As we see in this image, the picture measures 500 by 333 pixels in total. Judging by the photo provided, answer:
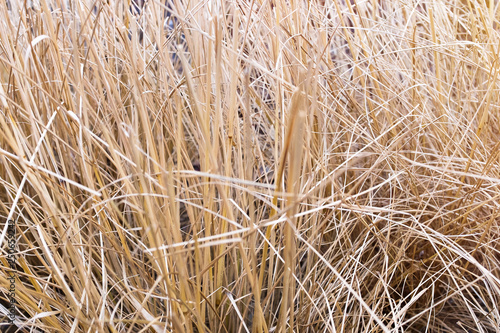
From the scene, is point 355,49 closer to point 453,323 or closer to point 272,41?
point 272,41

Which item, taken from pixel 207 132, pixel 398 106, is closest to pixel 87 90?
pixel 207 132

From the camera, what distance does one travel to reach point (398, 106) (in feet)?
2.67

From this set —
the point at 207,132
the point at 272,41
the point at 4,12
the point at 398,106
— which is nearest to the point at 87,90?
the point at 4,12

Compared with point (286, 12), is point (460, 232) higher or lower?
lower

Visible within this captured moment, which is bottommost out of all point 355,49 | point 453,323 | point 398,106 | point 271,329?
point 453,323

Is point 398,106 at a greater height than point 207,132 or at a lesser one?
lesser

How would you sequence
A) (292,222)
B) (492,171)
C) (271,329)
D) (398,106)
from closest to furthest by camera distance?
1. (292,222)
2. (271,329)
3. (492,171)
4. (398,106)

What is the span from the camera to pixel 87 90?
766 millimetres

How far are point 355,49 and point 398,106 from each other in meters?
0.14

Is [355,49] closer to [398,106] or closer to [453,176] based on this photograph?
[398,106]

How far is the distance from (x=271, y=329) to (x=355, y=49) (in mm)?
546

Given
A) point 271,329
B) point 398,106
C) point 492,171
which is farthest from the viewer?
point 398,106

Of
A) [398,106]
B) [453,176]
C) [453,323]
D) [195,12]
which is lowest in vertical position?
[453,323]

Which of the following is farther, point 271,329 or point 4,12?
point 4,12
